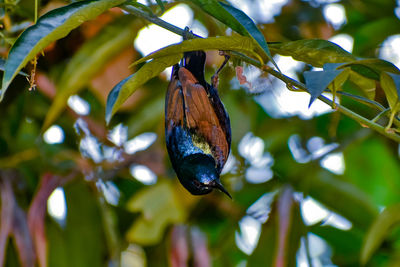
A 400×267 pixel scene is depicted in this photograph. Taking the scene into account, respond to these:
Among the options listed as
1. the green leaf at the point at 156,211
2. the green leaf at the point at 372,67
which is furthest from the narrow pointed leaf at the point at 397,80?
the green leaf at the point at 156,211

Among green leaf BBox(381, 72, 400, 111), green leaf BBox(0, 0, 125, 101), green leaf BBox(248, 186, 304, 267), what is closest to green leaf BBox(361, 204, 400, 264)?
green leaf BBox(248, 186, 304, 267)

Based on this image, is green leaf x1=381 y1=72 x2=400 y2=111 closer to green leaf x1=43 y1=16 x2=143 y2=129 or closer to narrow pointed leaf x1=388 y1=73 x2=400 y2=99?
narrow pointed leaf x1=388 y1=73 x2=400 y2=99

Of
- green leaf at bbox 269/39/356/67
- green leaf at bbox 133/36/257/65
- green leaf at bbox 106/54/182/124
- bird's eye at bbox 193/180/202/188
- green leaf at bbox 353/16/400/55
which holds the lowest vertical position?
green leaf at bbox 353/16/400/55

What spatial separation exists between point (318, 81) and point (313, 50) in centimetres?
16

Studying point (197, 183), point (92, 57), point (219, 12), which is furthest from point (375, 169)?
point (219, 12)

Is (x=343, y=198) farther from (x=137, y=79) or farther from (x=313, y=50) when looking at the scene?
(x=137, y=79)

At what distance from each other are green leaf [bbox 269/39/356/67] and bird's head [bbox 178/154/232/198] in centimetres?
25

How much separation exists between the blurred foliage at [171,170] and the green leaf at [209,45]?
48cm

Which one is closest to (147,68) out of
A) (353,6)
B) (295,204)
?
(295,204)

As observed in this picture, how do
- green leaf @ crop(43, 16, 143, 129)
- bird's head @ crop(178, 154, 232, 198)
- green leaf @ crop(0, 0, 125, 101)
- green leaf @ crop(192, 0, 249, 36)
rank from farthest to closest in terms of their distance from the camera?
green leaf @ crop(43, 16, 143, 129), bird's head @ crop(178, 154, 232, 198), green leaf @ crop(192, 0, 249, 36), green leaf @ crop(0, 0, 125, 101)

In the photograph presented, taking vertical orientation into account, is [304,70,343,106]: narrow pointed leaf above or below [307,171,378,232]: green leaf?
above

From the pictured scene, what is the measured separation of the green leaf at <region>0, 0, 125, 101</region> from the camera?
0.77m

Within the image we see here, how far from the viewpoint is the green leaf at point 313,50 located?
93 centimetres

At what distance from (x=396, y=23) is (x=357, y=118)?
42.8 inches
